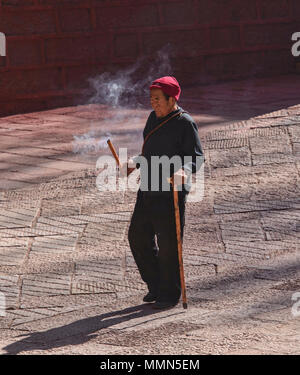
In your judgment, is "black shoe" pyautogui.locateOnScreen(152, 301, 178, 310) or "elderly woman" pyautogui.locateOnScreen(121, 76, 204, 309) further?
"black shoe" pyautogui.locateOnScreen(152, 301, 178, 310)

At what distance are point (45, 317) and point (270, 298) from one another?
148 centimetres

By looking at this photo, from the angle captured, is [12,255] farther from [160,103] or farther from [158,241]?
[160,103]

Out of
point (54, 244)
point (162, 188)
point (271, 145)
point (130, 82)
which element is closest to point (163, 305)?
point (162, 188)

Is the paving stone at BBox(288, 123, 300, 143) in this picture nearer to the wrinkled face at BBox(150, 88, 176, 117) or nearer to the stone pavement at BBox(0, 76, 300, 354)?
the stone pavement at BBox(0, 76, 300, 354)

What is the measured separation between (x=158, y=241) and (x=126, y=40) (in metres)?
7.12

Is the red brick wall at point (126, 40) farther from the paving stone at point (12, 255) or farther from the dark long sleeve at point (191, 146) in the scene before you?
the dark long sleeve at point (191, 146)

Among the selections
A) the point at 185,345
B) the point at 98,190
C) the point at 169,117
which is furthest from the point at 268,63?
the point at 185,345

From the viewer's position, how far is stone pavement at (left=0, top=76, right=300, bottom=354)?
4.43m

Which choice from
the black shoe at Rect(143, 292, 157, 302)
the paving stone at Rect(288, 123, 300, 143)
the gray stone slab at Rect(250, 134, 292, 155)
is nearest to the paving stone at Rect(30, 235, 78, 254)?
the black shoe at Rect(143, 292, 157, 302)

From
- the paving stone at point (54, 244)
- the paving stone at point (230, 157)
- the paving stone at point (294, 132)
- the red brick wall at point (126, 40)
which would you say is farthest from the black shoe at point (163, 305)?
the red brick wall at point (126, 40)

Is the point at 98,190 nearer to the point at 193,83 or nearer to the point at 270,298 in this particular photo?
the point at 270,298

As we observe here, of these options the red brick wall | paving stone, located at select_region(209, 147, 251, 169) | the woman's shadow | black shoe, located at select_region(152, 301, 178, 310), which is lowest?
the woman's shadow

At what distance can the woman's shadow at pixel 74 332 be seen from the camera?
4.44 metres

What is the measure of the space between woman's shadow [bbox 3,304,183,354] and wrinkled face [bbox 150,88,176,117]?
128cm
